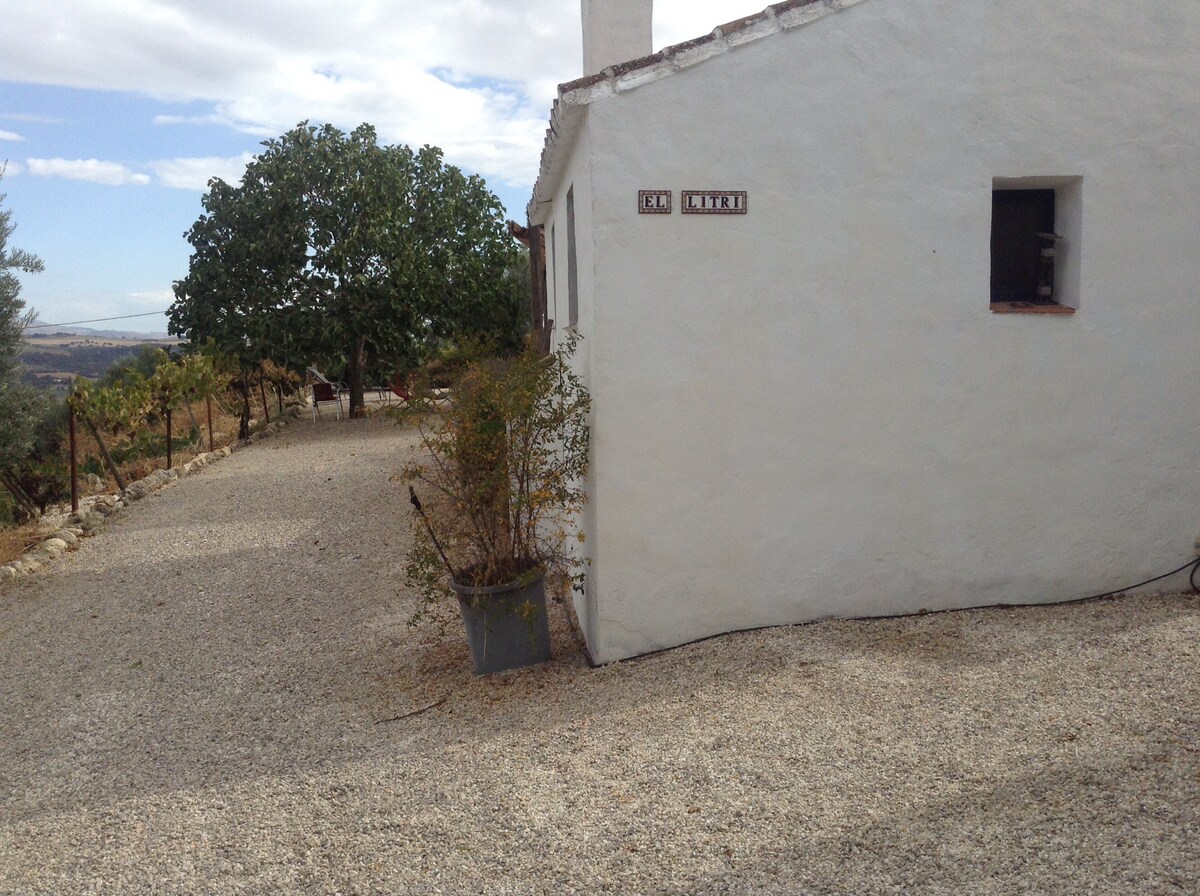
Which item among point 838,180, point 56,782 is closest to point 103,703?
point 56,782

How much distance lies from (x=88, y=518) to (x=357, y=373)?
34.2 feet

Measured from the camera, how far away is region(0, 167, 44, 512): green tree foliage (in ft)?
31.9

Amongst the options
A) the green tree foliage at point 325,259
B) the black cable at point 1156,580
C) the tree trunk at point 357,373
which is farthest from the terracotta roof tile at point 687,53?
the tree trunk at point 357,373

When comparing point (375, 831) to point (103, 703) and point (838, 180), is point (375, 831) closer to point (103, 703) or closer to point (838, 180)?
point (103, 703)

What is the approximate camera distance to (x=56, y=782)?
5.17 metres

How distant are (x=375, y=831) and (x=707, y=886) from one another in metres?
1.50

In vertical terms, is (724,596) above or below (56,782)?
above

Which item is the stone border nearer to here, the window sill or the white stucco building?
the white stucco building

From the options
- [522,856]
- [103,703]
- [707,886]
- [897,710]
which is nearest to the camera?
[707,886]

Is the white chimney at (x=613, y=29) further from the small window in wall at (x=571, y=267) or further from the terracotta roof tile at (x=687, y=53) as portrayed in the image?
the terracotta roof tile at (x=687, y=53)

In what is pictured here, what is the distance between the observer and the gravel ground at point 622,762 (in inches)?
148

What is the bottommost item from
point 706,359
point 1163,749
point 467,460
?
point 1163,749

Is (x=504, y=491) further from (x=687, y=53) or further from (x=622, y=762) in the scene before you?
(x=687, y=53)

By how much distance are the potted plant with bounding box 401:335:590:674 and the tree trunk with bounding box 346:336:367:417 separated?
14773 mm
